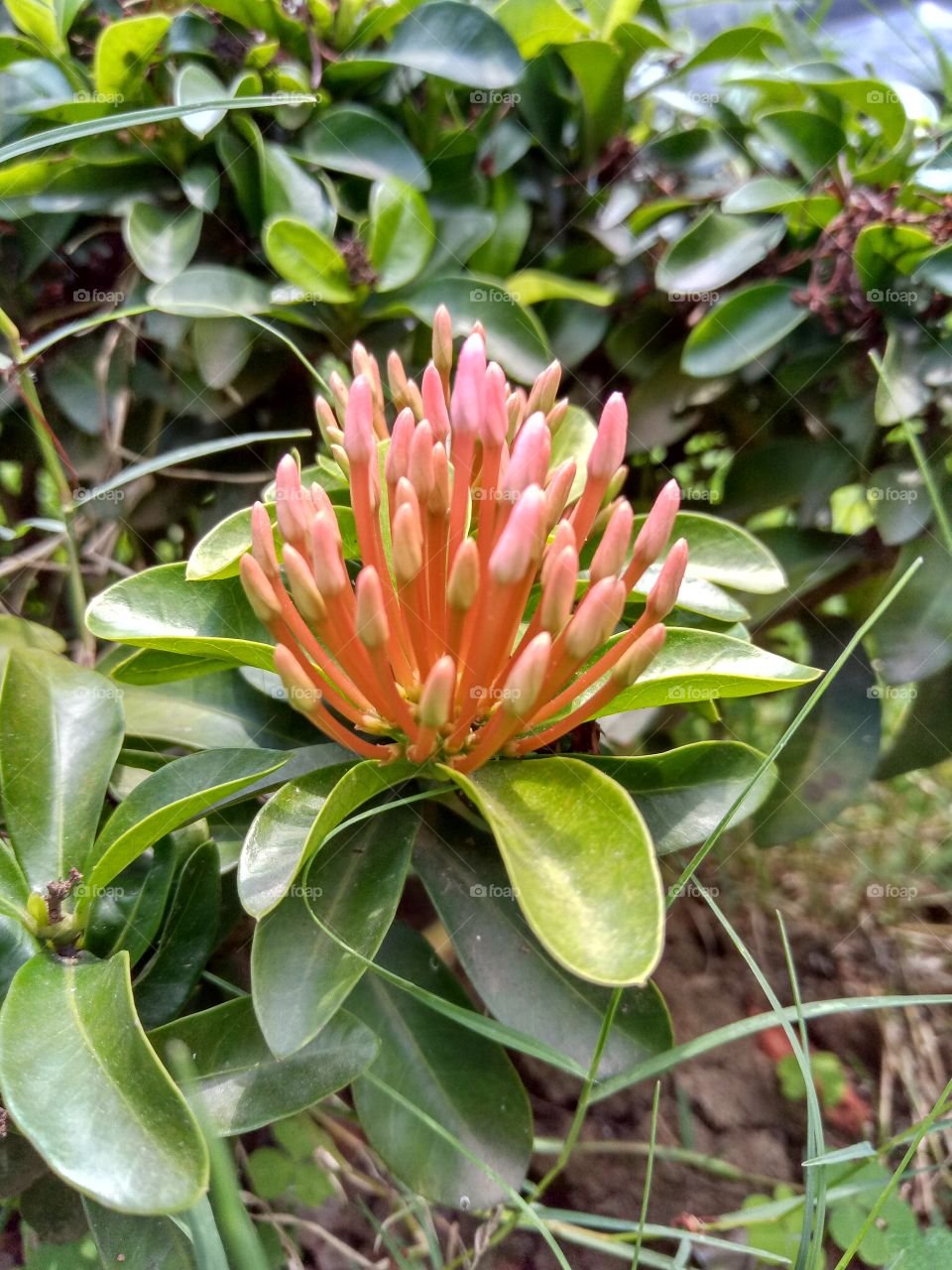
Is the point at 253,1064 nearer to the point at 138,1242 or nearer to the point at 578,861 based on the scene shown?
the point at 138,1242

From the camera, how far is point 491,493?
68 centimetres

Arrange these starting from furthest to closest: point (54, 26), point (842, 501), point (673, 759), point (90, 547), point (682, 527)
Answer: point (842, 501) → point (90, 547) → point (54, 26) → point (682, 527) → point (673, 759)

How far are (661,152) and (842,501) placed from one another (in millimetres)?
543

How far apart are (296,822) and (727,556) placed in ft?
1.58

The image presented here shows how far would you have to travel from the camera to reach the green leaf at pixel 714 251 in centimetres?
107

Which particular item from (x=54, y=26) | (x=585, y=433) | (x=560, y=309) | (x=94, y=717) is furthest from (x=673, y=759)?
(x=54, y=26)

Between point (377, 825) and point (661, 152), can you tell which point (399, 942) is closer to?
point (377, 825)

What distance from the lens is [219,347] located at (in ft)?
3.38

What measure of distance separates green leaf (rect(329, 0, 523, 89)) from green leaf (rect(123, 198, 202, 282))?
277mm

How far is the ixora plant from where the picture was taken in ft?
1.93

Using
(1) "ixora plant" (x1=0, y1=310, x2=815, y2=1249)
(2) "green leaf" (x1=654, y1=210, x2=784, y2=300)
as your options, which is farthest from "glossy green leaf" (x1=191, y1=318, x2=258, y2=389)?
(2) "green leaf" (x1=654, y1=210, x2=784, y2=300)

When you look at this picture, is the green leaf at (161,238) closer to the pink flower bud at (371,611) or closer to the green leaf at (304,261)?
the green leaf at (304,261)

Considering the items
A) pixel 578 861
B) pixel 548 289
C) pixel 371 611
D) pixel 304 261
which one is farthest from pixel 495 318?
pixel 578 861

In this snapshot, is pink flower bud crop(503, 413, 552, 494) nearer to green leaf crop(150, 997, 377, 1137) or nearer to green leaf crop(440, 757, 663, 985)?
green leaf crop(440, 757, 663, 985)
